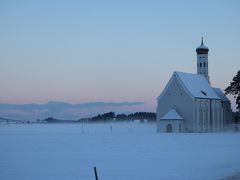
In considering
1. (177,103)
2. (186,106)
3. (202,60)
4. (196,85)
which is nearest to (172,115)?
(177,103)

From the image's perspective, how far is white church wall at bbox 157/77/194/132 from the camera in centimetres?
7044

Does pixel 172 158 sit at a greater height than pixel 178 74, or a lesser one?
lesser

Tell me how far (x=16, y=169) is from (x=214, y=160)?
36.4 feet

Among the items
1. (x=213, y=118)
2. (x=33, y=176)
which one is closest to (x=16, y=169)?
(x=33, y=176)

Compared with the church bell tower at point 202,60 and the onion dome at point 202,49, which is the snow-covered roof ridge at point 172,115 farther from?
the onion dome at point 202,49

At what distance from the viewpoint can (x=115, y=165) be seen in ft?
77.4

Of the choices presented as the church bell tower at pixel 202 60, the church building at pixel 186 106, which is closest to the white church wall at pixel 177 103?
the church building at pixel 186 106

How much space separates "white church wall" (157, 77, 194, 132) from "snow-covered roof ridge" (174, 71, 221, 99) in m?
0.95

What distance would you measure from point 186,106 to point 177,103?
1.56 m

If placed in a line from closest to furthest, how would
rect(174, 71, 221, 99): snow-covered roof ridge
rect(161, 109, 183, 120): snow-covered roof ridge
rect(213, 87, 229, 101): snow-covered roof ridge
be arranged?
rect(161, 109, 183, 120): snow-covered roof ridge → rect(174, 71, 221, 99): snow-covered roof ridge → rect(213, 87, 229, 101): snow-covered roof ridge

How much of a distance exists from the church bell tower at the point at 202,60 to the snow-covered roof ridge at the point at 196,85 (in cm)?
320

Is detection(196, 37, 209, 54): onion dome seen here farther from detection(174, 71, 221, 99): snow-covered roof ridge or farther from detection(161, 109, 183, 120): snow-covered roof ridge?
detection(161, 109, 183, 120): snow-covered roof ridge

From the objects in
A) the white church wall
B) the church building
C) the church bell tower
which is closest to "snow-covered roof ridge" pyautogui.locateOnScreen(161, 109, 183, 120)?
the church building

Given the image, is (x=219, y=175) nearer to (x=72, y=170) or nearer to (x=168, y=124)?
(x=72, y=170)
